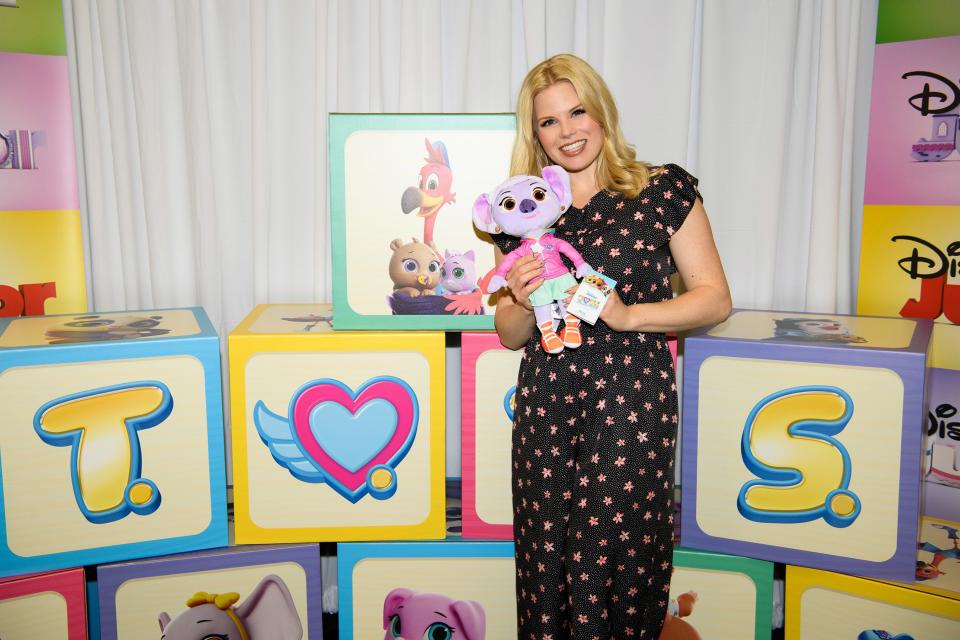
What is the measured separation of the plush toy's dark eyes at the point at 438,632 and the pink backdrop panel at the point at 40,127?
1.45 m

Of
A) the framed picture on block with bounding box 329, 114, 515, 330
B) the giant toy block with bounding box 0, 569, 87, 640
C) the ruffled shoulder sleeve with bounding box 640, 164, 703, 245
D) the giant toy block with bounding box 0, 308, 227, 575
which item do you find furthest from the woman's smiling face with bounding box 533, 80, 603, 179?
the giant toy block with bounding box 0, 569, 87, 640

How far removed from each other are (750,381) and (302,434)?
99cm

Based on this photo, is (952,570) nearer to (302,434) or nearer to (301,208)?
(302,434)

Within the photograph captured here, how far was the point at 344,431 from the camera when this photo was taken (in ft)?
5.84

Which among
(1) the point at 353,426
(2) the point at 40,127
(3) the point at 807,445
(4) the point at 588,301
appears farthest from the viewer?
(2) the point at 40,127

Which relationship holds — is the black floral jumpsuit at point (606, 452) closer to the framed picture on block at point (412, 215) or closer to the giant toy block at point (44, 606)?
the framed picture on block at point (412, 215)

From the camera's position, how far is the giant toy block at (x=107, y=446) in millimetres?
1647

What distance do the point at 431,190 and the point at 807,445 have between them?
0.97m

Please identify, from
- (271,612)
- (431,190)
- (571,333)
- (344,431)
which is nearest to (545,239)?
(571,333)

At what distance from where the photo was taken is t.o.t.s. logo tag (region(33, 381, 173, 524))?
1664 millimetres

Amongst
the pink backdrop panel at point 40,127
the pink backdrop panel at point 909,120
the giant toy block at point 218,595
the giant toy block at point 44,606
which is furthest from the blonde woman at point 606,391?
the pink backdrop panel at point 40,127

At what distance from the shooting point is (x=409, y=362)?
1.78m

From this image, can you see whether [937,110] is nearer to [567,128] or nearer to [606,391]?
[567,128]

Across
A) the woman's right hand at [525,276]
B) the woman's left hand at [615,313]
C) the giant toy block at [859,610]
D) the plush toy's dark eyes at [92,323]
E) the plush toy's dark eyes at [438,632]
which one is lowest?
the plush toy's dark eyes at [438,632]
